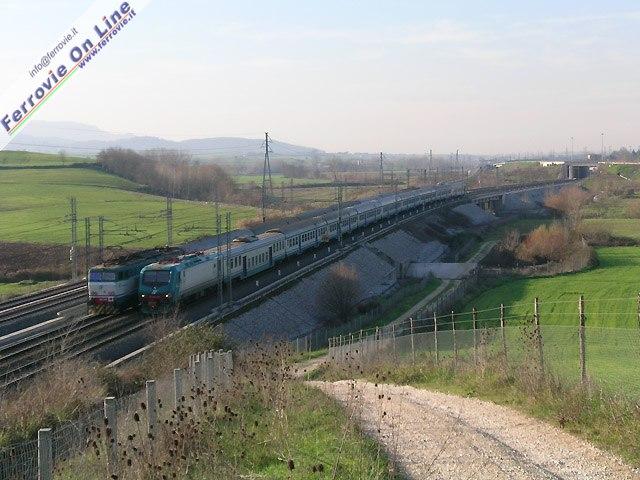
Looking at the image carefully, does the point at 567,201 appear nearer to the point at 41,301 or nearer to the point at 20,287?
the point at 20,287

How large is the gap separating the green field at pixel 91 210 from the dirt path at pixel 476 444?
146ft

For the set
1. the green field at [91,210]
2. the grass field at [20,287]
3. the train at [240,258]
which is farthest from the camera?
the green field at [91,210]

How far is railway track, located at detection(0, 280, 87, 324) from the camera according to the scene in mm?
33656

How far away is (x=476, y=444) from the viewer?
34.9 ft

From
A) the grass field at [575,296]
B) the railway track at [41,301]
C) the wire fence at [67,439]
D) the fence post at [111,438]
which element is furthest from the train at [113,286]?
the fence post at [111,438]

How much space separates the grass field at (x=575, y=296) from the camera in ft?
134

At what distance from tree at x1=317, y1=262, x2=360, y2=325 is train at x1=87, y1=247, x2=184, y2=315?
1158cm

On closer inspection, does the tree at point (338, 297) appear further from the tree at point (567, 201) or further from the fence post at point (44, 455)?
the tree at point (567, 201)

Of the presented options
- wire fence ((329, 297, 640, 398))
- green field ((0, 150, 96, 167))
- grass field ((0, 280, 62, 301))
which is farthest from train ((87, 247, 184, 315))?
green field ((0, 150, 96, 167))

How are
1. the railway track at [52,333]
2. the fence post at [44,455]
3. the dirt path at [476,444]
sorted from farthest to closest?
the railway track at [52,333], the dirt path at [476,444], the fence post at [44,455]

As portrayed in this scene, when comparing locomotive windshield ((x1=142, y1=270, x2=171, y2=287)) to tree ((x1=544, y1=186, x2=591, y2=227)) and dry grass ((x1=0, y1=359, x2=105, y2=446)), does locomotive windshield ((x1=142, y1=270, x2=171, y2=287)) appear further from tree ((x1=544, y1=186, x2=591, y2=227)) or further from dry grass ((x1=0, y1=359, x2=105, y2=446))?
tree ((x1=544, y1=186, x2=591, y2=227))

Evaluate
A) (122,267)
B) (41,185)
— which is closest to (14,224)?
(41,185)

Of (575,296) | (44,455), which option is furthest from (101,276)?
(575,296)

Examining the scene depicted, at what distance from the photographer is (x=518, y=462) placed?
9930 mm
